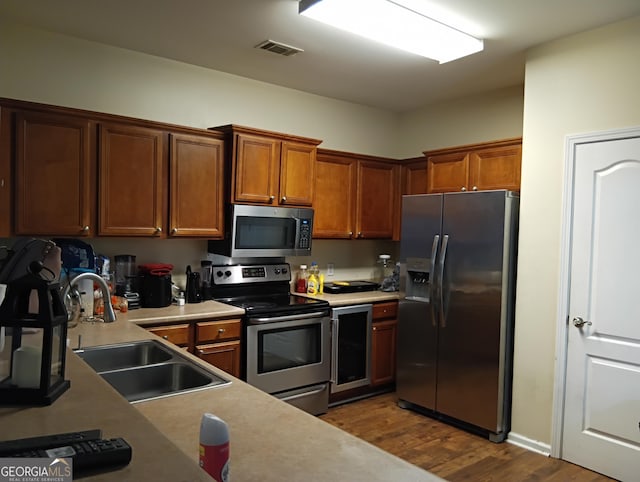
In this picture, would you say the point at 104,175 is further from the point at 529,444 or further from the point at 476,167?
the point at 529,444

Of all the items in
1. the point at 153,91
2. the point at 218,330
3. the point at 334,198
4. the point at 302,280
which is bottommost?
the point at 218,330

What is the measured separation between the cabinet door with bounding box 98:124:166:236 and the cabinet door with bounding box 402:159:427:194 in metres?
2.42

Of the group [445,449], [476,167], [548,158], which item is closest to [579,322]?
Answer: [548,158]

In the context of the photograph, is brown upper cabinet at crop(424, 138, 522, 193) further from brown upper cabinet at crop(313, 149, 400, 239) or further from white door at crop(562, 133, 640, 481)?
white door at crop(562, 133, 640, 481)

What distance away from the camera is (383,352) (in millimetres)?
4254

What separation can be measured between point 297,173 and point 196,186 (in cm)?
86

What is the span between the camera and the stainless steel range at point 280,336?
135 inches

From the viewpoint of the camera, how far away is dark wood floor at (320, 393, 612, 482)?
9.62ft

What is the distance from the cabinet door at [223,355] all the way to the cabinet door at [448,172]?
7.22ft

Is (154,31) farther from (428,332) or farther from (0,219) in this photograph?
(428,332)

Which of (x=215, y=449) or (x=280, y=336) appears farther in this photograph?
(x=280, y=336)

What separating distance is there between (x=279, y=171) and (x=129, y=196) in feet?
3.84

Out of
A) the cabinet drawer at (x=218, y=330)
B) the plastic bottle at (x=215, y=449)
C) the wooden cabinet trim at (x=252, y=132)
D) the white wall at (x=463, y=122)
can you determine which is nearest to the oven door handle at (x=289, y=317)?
the cabinet drawer at (x=218, y=330)

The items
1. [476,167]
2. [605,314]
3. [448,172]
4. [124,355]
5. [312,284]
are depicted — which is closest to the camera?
[124,355]
